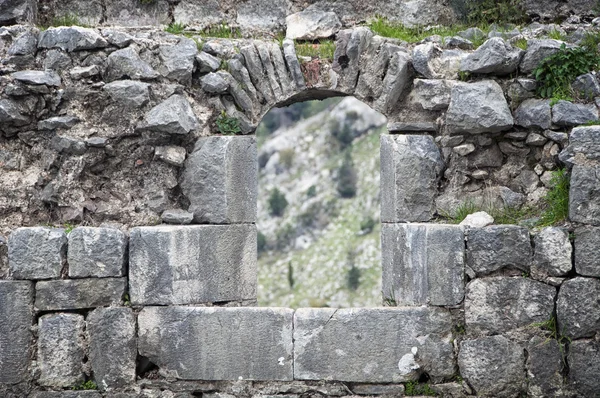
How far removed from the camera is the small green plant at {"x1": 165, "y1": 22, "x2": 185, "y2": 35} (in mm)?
6656

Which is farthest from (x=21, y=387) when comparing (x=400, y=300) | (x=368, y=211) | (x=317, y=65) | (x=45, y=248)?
(x=368, y=211)

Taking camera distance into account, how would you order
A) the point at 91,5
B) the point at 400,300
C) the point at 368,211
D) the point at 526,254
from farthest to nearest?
the point at 368,211
the point at 91,5
the point at 400,300
the point at 526,254

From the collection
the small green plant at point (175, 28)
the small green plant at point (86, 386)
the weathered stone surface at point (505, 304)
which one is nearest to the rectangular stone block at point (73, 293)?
the small green plant at point (86, 386)

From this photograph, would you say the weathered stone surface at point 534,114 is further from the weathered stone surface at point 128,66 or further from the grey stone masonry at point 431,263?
the weathered stone surface at point 128,66

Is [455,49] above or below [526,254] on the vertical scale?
above

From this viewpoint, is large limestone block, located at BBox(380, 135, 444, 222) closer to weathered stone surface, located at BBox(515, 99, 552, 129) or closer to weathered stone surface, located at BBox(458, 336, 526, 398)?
weathered stone surface, located at BBox(515, 99, 552, 129)

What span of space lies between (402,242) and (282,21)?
7.53 feet

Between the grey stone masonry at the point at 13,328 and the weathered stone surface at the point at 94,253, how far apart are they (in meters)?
0.43

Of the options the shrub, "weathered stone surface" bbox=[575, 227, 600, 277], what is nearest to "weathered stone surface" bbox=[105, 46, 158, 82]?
"weathered stone surface" bbox=[575, 227, 600, 277]

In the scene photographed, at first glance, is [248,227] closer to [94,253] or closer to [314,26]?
[94,253]

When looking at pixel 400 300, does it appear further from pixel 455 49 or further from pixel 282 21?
pixel 282 21

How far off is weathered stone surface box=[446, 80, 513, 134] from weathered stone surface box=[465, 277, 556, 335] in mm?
1229

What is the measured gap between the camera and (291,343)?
19.5 ft

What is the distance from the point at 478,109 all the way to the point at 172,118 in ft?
8.09
